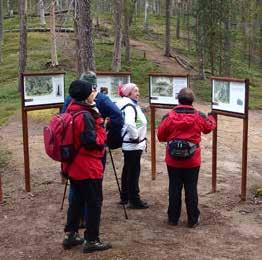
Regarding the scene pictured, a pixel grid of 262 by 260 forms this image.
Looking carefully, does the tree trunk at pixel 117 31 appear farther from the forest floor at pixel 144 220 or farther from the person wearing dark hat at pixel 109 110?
the person wearing dark hat at pixel 109 110

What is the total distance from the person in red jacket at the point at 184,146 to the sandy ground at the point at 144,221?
14.8 inches

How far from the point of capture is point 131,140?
702cm

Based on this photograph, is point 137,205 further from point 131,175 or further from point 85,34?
point 85,34

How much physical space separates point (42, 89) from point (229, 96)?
2961mm

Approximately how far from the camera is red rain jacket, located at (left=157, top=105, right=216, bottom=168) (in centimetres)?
645

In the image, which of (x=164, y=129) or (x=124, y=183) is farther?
(x=124, y=183)

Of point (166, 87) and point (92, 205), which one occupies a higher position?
point (166, 87)

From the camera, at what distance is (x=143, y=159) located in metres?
10.5

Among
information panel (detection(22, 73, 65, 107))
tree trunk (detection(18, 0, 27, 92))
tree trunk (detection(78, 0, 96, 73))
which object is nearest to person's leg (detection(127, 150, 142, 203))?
information panel (detection(22, 73, 65, 107))

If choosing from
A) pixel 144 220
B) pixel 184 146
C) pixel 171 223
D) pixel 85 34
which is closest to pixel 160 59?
pixel 85 34

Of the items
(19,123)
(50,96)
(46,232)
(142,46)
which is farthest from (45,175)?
(142,46)

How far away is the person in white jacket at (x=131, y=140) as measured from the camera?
6.94 m

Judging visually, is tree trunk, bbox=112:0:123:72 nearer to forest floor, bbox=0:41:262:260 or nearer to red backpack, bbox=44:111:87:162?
forest floor, bbox=0:41:262:260

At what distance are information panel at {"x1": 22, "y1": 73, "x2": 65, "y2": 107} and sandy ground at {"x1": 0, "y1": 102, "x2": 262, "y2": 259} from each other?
1.45m
